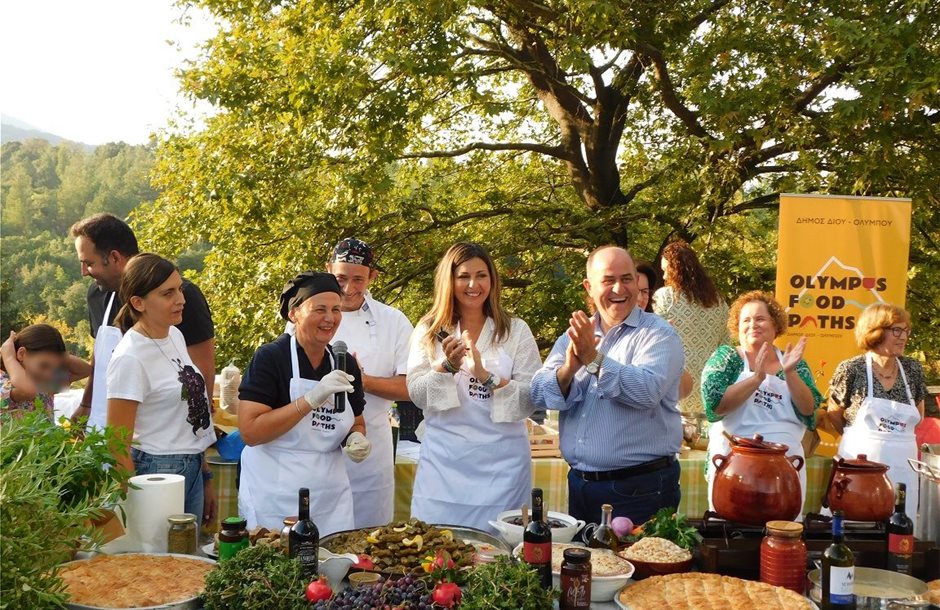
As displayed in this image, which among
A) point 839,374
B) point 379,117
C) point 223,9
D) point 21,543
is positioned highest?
point 223,9

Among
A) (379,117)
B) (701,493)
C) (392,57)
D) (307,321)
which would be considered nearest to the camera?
(307,321)

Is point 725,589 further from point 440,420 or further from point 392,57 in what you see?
point 392,57

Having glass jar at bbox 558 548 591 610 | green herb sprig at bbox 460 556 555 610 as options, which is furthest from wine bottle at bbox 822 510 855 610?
green herb sprig at bbox 460 556 555 610

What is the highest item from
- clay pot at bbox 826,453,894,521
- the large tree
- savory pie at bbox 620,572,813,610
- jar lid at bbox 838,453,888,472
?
the large tree

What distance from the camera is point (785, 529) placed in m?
2.34

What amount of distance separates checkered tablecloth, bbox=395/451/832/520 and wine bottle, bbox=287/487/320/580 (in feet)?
7.03

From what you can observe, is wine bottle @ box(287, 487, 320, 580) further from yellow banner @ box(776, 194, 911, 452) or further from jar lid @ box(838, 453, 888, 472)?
yellow banner @ box(776, 194, 911, 452)

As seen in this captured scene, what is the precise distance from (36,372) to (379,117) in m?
5.41

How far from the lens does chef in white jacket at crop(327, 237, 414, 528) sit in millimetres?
3713

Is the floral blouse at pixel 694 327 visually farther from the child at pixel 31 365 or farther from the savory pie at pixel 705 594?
the child at pixel 31 365

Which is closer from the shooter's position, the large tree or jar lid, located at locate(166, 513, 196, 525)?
jar lid, located at locate(166, 513, 196, 525)

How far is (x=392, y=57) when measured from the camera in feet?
26.8

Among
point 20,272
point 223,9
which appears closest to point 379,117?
point 223,9

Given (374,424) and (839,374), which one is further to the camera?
(839,374)
